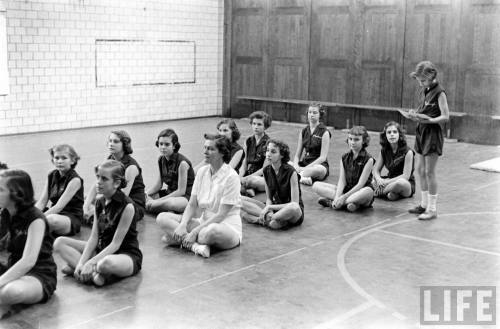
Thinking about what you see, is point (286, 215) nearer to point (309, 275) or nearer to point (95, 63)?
point (309, 275)

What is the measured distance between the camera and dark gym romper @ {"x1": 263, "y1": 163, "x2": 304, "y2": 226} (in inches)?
246

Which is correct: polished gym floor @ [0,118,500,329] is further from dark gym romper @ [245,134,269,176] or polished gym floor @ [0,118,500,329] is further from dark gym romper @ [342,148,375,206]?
dark gym romper @ [245,134,269,176]

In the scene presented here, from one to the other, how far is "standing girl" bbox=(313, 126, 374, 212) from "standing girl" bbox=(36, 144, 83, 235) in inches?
107

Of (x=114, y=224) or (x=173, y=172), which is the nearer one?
(x=114, y=224)

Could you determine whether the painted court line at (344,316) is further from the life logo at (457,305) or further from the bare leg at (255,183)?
the bare leg at (255,183)

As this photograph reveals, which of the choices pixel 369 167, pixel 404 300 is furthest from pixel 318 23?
pixel 404 300

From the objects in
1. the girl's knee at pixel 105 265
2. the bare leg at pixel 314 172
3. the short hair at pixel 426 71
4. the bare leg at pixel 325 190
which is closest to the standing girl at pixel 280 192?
the bare leg at pixel 325 190

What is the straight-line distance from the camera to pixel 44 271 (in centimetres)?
428

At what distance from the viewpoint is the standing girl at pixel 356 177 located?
7008 mm

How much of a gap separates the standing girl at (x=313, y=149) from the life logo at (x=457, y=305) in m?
3.88

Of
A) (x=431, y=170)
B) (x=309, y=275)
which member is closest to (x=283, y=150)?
(x=309, y=275)

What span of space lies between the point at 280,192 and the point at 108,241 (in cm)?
205

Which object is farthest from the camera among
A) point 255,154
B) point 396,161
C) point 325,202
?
point 255,154

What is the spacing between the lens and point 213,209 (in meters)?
5.61
